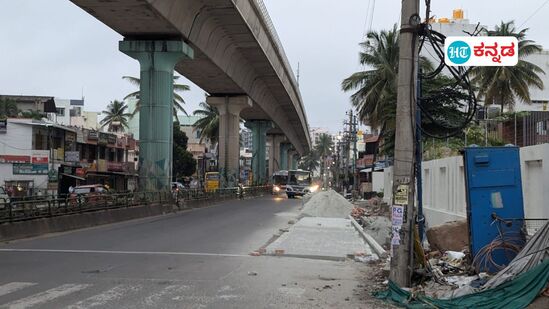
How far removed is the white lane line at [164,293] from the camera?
8305 mm

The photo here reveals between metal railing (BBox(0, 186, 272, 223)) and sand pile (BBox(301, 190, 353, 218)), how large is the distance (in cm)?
771

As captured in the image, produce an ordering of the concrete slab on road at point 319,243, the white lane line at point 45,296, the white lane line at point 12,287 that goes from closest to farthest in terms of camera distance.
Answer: the white lane line at point 45,296 → the white lane line at point 12,287 → the concrete slab on road at point 319,243

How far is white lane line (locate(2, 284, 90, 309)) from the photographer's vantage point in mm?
8008

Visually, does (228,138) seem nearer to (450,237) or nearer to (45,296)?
(450,237)

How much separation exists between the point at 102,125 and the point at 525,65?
61.4 m

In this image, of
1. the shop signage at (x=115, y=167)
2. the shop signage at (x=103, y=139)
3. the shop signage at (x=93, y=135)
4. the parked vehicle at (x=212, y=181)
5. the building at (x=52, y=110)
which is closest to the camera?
the shop signage at (x=93, y=135)

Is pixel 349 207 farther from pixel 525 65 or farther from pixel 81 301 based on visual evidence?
pixel 81 301

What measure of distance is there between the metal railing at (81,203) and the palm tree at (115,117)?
48.9 m

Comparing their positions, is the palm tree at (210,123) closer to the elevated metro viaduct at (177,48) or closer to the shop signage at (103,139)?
the shop signage at (103,139)

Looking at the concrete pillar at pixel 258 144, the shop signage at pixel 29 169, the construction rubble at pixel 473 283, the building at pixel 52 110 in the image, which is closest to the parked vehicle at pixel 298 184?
the concrete pillar at pixel 258 144

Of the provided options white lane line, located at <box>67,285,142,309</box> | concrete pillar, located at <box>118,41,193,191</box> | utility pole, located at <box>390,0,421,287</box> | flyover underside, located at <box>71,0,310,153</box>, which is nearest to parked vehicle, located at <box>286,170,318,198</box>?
flyover underside, located at <box>71,0,310,153</box>

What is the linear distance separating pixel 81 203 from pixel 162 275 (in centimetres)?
1219

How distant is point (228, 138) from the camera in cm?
5441

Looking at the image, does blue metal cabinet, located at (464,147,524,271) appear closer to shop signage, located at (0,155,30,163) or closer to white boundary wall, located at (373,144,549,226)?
white boundary wall, located at (373,144,549,226)
